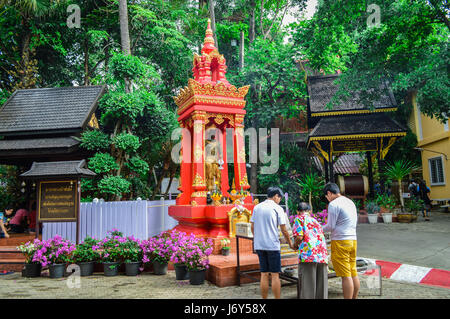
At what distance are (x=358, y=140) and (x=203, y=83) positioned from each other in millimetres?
10650

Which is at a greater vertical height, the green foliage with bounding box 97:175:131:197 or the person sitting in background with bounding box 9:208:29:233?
the green foliage with bounding box 97:175:131:197

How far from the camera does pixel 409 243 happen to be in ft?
30.5

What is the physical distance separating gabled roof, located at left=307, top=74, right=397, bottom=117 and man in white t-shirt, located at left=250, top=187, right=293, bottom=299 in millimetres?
12650

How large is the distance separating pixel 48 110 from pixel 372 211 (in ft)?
47.7

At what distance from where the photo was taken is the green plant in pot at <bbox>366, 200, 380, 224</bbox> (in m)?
13.8

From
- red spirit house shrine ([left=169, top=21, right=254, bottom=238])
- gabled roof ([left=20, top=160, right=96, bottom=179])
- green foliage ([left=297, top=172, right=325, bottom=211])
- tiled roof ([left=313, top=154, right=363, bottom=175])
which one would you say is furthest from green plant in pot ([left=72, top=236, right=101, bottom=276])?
tiled roof ([left=313, top=154, right=363, bottom=175])

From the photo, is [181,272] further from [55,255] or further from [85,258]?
[55,255]

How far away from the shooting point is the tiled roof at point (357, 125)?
15.6 m

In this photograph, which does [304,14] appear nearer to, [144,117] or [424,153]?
[424,153]

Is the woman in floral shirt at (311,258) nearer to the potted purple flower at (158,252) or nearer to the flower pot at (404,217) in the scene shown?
the potted purple flower at (158,252)

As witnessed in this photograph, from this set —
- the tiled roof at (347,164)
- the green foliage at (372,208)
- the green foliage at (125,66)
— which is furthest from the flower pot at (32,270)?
the tiled roof at (347,164)

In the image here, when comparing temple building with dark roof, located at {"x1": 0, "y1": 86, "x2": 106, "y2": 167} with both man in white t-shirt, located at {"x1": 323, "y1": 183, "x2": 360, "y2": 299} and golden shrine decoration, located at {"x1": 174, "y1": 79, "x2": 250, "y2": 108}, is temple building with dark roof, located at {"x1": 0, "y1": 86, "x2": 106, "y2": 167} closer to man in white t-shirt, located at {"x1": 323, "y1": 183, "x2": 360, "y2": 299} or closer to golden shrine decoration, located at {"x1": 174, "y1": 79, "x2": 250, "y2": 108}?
golden shrine decoration, located at {"x1": 174, "y1": 79, "x2": 250, "y2": 108}

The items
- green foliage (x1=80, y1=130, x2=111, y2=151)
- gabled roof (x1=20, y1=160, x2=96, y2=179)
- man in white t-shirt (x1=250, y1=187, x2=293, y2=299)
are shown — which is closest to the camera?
man in white t-shirt (x1=250, y1=187, x2=293, y2=299)

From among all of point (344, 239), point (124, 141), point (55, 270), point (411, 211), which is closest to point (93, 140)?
point (124, 141)
